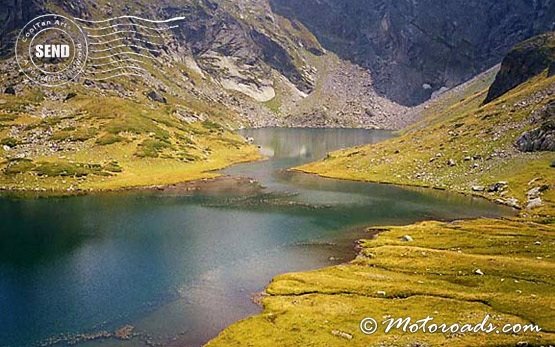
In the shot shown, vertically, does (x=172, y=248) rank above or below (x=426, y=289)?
below

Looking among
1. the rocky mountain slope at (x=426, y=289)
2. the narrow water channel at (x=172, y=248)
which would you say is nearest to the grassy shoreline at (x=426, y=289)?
the rocky mountain slope at (x=426, y=289)

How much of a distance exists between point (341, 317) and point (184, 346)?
20218 millimetres

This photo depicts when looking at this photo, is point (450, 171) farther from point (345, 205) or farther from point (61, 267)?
point (61, 267)

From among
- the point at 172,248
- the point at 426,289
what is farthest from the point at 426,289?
the point at 172,248

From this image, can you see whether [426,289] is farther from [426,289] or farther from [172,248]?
[172,248]

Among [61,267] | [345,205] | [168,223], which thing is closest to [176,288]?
[61,267]

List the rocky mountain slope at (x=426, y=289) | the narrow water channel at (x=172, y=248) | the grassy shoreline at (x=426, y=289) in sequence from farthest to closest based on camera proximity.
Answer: the narrow water channel at (x=172, y=248) → the grassy shoreline at (x=426, y=289) → the rocky mountain slope at (x=426, y=289)

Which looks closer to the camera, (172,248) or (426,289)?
(426,289)

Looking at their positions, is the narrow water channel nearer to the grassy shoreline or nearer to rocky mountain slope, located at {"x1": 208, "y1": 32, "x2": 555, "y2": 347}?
the grassy shoreline

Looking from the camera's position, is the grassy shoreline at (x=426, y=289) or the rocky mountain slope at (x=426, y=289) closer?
the rocky mountain slope at (x=426, y=289)

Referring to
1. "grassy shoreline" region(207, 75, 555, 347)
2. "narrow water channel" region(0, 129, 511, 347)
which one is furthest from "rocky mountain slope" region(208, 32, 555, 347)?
"narrow water channel" region(0, 129, 511, 347)

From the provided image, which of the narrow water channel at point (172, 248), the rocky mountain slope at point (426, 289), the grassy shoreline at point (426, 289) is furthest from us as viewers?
the narrow water channel at point (172, 248)

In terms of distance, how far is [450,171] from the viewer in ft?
604

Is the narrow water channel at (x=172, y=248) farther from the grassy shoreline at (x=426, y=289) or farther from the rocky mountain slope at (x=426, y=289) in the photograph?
the rocky mountain slope at (x=426, y=289)
